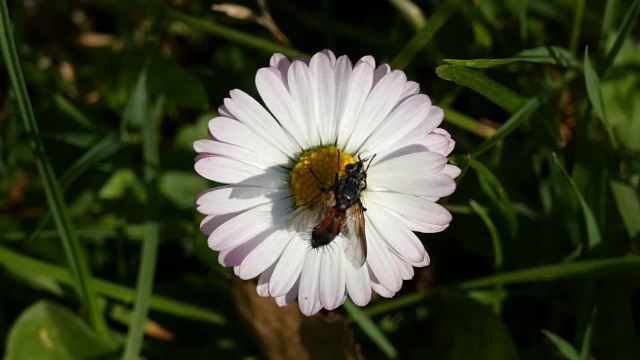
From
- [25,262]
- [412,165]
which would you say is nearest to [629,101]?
[412,165]

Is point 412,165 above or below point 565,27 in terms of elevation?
below

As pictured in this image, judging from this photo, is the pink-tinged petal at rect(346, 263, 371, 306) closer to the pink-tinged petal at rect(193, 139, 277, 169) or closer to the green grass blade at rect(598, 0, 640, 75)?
the pink-tinged petal at rect(193, 139, 277, 169)

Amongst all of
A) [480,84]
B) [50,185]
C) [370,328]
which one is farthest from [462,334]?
[50,185]

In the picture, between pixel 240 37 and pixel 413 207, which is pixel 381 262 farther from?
pixel 240 37

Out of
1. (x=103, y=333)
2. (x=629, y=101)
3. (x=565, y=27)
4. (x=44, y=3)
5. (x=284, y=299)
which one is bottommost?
(x=284, y=299)

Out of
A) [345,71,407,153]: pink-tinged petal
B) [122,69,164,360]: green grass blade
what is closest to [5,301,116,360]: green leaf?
[122,69,164,360]: green grass blade

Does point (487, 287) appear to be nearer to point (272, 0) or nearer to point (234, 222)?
point (234, 222)
